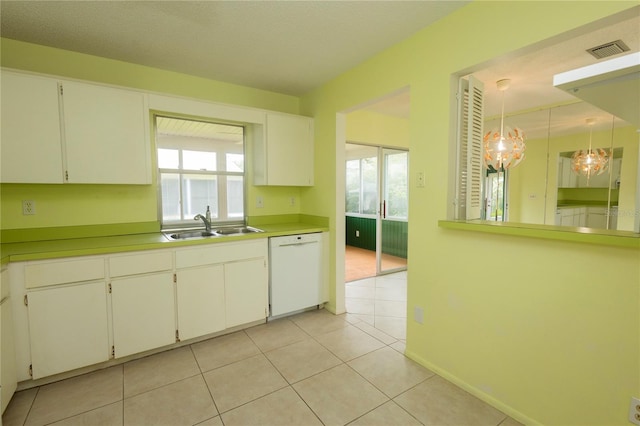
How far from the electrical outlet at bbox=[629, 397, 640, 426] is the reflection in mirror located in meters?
1.08

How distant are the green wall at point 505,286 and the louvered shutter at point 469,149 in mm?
88

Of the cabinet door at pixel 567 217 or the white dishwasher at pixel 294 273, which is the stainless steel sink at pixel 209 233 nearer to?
the white dishwasher at pixel 294 273

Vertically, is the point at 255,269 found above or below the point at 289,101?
below

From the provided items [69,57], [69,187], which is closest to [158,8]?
[69,57]

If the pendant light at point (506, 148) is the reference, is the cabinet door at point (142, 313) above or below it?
below

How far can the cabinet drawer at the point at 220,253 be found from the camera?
2.39 meters

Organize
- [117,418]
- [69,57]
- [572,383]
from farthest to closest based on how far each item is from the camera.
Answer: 1. [69,57]
2. [117,418]
3. [572,383]

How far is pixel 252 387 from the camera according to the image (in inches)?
76.9

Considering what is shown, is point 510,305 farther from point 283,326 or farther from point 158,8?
point 158,8

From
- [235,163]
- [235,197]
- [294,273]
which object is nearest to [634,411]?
[294,273]

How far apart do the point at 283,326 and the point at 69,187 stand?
2.25 meters

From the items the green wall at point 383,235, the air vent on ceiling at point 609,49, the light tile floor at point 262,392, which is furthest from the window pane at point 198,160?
the air vent on ceiling at point 609,49

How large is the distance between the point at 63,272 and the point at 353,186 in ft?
16.5

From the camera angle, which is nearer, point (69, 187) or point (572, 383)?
point (572, 383)
